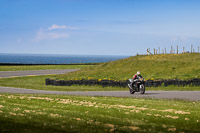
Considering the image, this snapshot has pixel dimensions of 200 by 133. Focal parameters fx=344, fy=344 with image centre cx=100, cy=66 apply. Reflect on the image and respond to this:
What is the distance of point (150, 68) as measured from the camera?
3997cm

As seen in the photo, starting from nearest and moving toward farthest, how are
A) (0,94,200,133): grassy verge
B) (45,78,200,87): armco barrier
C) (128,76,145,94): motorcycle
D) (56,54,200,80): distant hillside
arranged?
(0,94,200,133): grassy verge, (128,76,145,94): motorcycle, (45,78,200,87): armco barrier, (56,54,200,80): distant hillside

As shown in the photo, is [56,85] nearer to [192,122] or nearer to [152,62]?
[152,62]

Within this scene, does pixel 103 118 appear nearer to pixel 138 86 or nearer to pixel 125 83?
pixel 138 86

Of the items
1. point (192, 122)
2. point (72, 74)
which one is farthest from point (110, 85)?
point (192, 122)

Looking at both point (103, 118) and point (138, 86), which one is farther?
point (138, 86)

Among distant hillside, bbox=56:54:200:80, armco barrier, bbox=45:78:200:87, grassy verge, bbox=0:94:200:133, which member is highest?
distant hillside, bbox=56:54:200:80

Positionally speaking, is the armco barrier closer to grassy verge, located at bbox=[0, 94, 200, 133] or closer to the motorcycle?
the motorcycle

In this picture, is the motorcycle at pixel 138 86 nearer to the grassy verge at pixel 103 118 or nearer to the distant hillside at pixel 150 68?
the grassy verge at pixel 103 118

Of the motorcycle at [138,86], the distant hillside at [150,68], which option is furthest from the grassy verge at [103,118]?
the distant hillside at [150,68]

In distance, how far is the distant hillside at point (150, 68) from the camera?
3591 centimetres

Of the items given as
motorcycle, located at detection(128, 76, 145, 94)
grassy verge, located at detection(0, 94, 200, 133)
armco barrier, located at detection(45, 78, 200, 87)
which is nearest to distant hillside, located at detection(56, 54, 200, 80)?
armco barrier, located at detection(45, 78, 200, 87)

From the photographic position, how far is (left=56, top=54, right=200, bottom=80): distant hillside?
118 ft

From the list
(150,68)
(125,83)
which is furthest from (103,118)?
(150,68)

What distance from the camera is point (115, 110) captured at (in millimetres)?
15352
